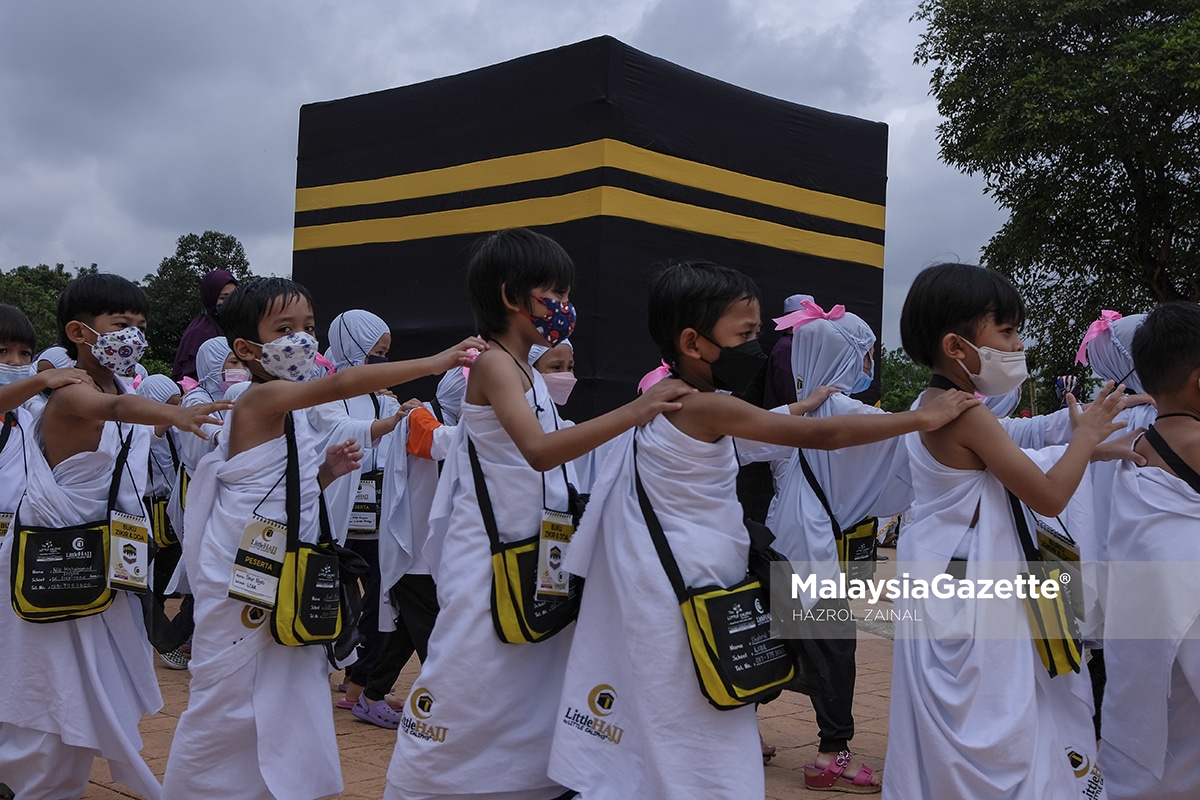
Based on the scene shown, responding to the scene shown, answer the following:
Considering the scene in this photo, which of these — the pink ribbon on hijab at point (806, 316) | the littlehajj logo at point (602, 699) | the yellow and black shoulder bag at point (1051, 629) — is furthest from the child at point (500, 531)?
the pink ribbon on hijab at point (806, 316)

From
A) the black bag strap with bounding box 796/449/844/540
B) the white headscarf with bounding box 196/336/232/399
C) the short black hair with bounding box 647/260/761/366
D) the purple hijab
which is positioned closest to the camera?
the short black hair with bounding box 647/260/761/366

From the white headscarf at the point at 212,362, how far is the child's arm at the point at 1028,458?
502 centimetres

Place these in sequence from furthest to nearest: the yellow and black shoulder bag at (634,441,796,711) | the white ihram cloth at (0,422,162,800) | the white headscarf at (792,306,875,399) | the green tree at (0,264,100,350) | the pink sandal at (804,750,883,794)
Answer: the green tree at (0,264,100,350)
the white headscarf at (792,306,875,399)
the pink sandal at (804,750,883,794)
the white ihram cloth at (0,422,162,800)
the yellow and black shoulder bag at (634,441,796,711)

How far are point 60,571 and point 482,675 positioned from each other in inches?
66.1

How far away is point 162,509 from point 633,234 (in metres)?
3.79

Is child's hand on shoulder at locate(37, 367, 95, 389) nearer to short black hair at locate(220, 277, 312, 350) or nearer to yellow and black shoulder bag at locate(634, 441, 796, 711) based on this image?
short black hair at locate(220, 277, 312, 350)

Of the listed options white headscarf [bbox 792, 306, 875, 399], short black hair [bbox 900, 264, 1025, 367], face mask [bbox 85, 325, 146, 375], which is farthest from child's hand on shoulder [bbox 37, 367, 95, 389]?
white headscarf [bbox 792, 306, 875, 399]

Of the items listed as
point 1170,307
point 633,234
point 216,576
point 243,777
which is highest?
point 633,234

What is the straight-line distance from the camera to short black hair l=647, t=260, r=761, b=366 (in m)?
3.06

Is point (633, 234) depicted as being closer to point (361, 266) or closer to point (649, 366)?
point (649, 366)

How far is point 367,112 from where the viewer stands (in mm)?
10148

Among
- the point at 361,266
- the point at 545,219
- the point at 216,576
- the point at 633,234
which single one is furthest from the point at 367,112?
the point at 216,576

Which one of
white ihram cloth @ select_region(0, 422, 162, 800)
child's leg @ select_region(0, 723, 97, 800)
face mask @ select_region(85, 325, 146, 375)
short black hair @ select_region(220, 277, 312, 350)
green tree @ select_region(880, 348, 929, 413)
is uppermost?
green tree @ select_region(880, 348, 929, 413)

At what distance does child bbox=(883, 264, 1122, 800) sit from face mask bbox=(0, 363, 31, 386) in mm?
3354
